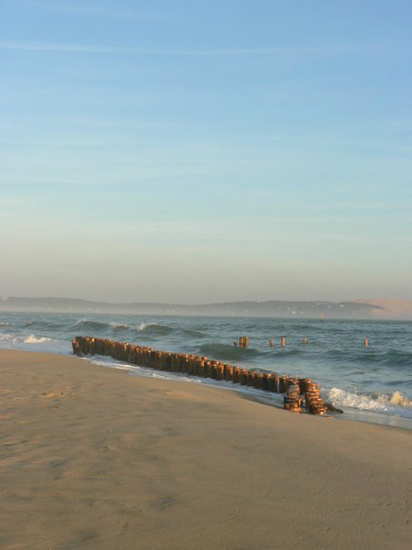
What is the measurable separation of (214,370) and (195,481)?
12114mm

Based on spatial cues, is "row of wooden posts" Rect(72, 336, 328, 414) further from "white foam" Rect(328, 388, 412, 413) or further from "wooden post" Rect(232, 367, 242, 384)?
"white foam" Rect(328, 388, 412, 413)

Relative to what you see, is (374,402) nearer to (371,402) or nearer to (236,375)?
(371,402)

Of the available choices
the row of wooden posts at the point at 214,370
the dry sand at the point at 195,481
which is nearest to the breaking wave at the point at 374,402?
the row of wooden posts at the point at 214,370

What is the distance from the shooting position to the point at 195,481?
4.84 m

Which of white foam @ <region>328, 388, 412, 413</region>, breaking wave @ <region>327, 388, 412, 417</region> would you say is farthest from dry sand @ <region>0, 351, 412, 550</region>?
white foam @ <region>328, 388, 412, 413</region>

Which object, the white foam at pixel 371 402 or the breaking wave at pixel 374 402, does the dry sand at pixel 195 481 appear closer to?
the breaking wave at pixel 374 402

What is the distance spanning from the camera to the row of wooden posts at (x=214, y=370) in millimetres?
11219

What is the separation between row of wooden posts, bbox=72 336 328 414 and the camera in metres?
11.2

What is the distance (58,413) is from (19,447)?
7.31 ft

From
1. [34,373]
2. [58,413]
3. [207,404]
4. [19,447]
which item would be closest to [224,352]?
[34,373]

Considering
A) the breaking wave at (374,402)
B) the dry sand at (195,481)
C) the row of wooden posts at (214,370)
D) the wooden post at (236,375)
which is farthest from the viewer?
the wooden post at (236,375)

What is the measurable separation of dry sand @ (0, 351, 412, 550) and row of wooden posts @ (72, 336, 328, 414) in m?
2.43

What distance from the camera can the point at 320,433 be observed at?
25.1 ft

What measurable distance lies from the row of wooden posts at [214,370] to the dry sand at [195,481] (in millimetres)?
2433
